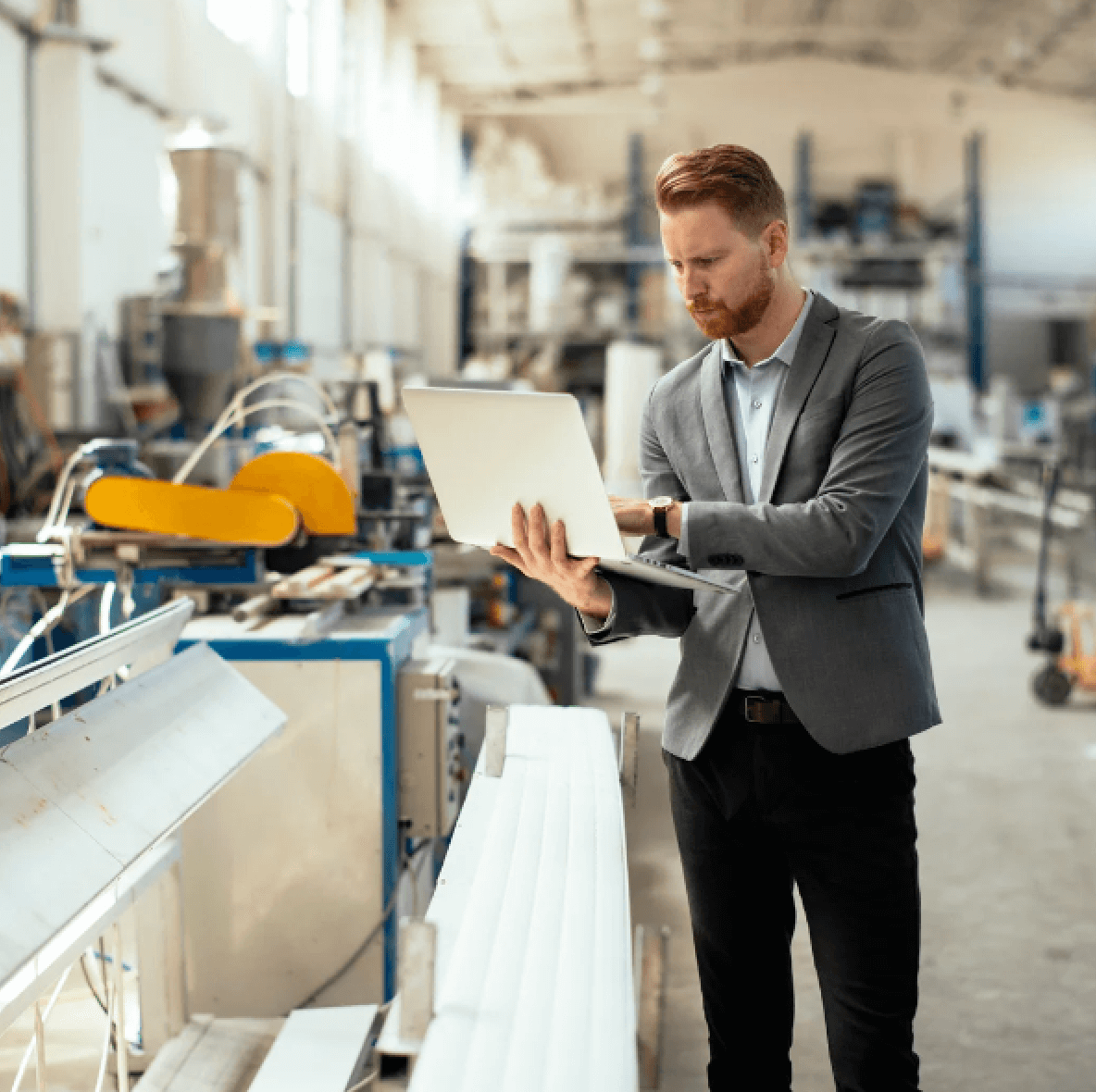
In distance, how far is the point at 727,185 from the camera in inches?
51.6

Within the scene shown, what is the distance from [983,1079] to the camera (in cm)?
225

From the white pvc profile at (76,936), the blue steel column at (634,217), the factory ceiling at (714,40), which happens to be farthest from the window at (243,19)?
the white pvc profile at (76,936)

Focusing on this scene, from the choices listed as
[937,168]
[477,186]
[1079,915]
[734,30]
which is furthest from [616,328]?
[1079,915]

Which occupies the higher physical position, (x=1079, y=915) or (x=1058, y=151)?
(x=1058, y=151)

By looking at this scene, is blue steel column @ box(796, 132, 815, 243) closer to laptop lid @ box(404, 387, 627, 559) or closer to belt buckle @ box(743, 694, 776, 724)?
belt buckle @ box(743, 694, 776, 724)

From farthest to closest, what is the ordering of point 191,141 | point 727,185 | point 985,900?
point 191,141 < point 985,900 < point 727,185

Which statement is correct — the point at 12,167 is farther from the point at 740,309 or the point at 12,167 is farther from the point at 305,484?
the point at 740,309

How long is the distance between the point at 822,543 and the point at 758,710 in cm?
23

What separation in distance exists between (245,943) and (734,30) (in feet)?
38.5

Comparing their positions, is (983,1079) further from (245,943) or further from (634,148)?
(634,148)

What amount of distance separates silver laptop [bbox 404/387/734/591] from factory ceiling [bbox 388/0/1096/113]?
10392 millimetres

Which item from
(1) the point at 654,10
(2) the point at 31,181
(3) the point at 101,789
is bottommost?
(3) the point at 101,789

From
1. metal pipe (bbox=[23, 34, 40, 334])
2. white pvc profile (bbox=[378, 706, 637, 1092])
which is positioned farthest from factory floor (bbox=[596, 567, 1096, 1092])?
metal pipe (bbox=[23, 34, 40, 334])

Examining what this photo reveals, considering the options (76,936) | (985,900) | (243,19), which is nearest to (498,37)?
(243,19)
